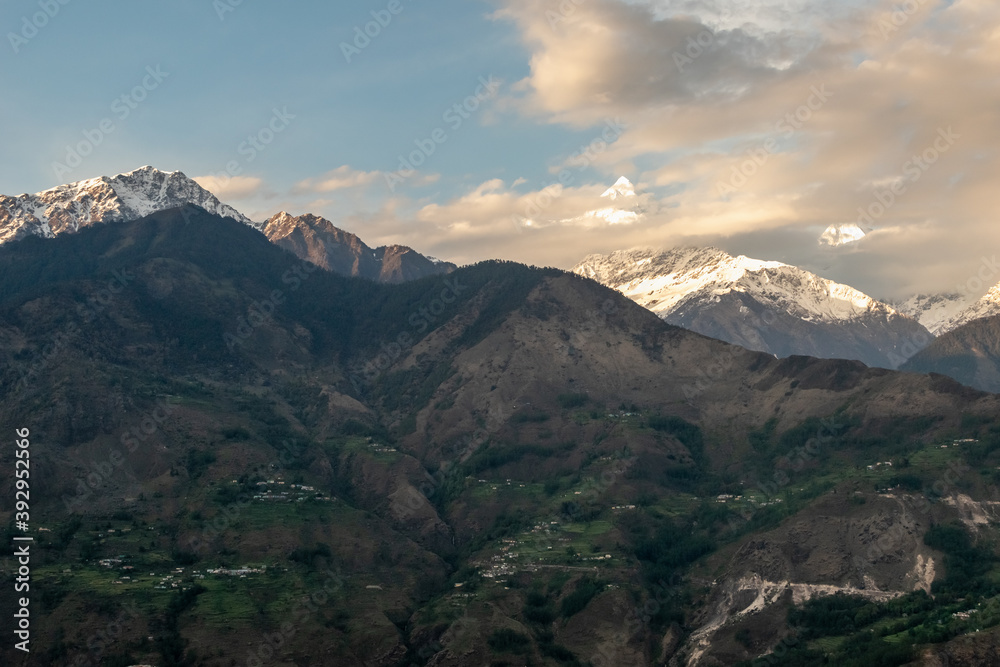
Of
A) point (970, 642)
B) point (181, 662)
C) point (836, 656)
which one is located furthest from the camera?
point (181, 662)

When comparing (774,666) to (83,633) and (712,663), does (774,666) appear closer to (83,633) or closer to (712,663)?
(712,663)

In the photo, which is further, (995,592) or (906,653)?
(995,592)

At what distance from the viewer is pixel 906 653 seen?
173 meters

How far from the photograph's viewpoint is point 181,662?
→ 643 ft

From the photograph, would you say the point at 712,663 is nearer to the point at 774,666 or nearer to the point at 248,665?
Answer: the point at 774,666

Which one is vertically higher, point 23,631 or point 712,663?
point 23,631

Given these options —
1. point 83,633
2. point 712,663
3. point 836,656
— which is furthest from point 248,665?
point 836,656

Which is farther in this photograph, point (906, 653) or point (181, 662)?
point (181, 662)

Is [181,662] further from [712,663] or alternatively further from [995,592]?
[995,592]

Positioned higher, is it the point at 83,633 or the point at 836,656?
the point at 83,633

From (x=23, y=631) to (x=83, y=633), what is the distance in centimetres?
1151

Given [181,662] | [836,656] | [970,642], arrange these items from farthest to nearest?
[181,662], [836,656], [970,642]

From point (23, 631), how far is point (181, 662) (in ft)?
107

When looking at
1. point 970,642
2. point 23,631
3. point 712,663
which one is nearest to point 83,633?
point 23,631
